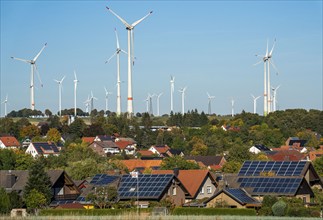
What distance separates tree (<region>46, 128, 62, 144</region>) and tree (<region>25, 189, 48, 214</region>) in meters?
87.1

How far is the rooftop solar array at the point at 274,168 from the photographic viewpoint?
194ft

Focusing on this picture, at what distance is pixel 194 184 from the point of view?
6234 centimetres

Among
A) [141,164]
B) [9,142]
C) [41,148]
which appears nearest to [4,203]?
[141,164]

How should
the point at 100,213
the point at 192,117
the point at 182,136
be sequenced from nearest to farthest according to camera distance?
1. the point at 100,213
2. the point at 182,136
3. the point at 192,117

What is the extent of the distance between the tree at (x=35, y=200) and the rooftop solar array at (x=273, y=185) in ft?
42.9

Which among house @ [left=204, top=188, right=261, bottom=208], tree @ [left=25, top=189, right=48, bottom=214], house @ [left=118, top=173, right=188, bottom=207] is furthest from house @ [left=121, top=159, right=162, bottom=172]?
house @ [left=204, top=188, right=261, bottom=208]

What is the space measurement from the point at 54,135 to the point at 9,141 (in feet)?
25.3

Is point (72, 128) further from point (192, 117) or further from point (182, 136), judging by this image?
point (192, 117)

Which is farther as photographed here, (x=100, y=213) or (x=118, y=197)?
(x=118, y=197)

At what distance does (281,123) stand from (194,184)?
335 feet

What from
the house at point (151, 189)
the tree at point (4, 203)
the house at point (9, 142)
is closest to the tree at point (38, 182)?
the house at point (151, 189)

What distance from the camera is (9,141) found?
474ft

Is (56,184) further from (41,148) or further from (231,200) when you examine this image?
(41,148)

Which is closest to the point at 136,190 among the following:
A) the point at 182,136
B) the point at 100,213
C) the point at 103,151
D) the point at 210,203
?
the point at 210,203
